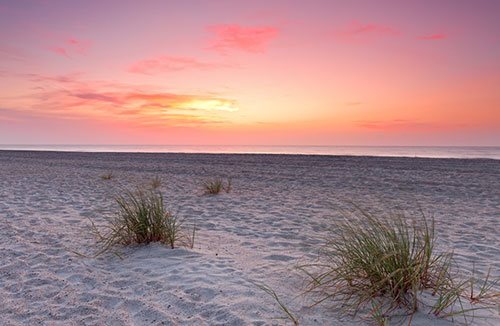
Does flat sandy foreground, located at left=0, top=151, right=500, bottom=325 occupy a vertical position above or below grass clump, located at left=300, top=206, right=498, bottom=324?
below

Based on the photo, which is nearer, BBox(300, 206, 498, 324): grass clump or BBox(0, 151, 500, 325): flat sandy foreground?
BBox(300, 206, 498, 324): grass clump

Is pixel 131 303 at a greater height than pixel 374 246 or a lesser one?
lesser

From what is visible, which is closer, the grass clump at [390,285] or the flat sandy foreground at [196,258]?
the grass clump at [390,285]

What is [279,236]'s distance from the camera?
18.4 ft

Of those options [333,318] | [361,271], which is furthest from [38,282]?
[361,271]

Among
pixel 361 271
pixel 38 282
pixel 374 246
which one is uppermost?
pixel 374 246

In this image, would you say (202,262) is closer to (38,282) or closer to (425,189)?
(38,282)

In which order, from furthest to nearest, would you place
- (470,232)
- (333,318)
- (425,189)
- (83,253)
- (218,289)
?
(425,189) → (470,232) → (83,253) → (218,289) → (333,318)

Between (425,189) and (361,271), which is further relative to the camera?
(425,189)

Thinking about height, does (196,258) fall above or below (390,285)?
below

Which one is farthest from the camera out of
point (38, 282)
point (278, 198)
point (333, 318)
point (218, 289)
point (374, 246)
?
point (278, 198)

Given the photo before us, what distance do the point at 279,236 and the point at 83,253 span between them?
2.81 metres

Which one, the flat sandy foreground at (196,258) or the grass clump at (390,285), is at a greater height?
the grass clump at (390,285)

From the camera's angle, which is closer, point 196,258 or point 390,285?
point 390,285
